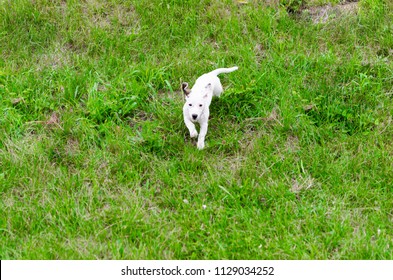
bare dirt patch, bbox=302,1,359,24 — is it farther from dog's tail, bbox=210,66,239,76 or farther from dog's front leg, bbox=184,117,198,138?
dog's front leg, bbox=184,117,198,138

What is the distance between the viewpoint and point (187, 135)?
16.0 feet

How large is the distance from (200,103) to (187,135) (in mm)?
528

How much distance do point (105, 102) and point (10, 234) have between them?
1698 millimetres

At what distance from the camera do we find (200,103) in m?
4.45

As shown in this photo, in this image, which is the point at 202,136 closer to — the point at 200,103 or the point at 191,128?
the point at 191,128

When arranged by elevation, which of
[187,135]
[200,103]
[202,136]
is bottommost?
[187,135]

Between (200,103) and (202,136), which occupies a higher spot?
(200,103)

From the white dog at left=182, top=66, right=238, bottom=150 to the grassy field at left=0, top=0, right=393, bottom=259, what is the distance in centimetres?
18

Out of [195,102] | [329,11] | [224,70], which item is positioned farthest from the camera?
[329,11]

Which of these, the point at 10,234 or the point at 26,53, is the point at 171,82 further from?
the point at 10,234

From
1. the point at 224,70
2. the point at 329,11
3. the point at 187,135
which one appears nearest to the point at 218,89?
the point at 224,70

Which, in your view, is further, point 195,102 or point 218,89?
point 218,89

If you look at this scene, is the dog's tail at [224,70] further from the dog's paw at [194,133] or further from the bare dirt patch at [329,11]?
the bare dirt patch at [329,11]

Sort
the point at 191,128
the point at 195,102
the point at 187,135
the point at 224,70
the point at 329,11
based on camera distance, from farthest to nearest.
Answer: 1. the point at 329,11
2. the point at 224,70
3. the point at 187,135
4. the point at 191,128
5. the point at 195,102
